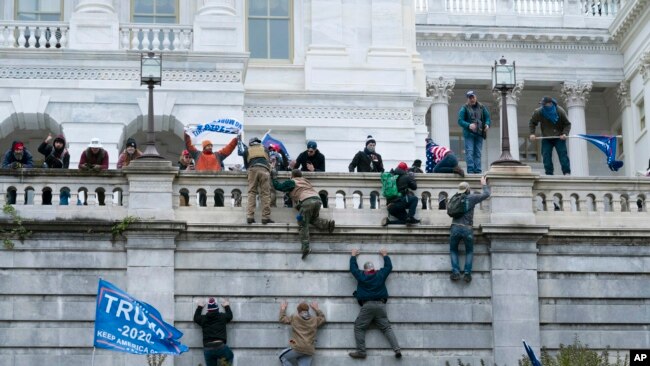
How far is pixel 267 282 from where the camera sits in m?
39.9

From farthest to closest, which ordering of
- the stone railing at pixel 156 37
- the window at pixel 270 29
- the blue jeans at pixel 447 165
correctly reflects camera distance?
the window at pixel 270 29 → the stone railing at pixel 156 37 → the blue jeans at pixel 447 165

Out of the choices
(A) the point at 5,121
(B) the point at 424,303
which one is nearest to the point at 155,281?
(B) the point at 424,303

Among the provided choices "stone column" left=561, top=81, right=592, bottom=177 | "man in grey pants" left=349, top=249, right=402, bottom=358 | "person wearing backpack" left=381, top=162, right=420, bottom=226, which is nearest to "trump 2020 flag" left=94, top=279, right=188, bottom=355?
"man in grey pants" left=349, top=249, right=402, bottom=358

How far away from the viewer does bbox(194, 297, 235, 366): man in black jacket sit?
3888cm

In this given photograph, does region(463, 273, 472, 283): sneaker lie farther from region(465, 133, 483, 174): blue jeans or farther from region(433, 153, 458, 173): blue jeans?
region(465, 133, 483, 174): blue jeans

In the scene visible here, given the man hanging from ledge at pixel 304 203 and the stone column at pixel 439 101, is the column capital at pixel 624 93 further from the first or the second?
the man hanging from ledge at pixel 304 203

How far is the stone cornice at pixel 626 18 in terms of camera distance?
227ft

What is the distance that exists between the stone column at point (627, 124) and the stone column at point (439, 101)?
629 centimetres

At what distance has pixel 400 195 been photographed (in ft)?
132

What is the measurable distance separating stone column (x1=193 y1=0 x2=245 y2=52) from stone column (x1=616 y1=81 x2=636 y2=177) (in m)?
24.1

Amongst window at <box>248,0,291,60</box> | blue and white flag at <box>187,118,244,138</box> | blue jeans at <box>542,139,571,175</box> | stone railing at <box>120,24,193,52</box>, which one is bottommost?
blue jeans at <box>542,139,571,175</box>

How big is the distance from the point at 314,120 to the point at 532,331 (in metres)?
15.5

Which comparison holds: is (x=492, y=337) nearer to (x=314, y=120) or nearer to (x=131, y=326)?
(x=131, y=326)

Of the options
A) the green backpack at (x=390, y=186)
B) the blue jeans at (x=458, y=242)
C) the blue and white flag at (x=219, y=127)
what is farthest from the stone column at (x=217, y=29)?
the blue jeans at (x=458, y=242)
